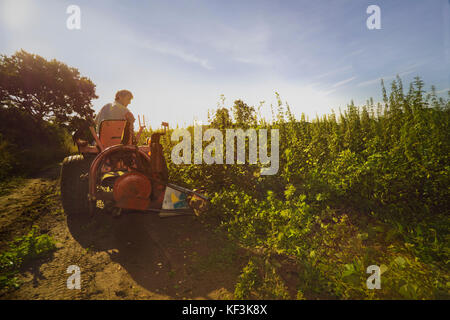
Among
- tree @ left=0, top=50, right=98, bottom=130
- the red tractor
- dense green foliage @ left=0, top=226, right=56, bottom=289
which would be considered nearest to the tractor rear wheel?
the red tractor

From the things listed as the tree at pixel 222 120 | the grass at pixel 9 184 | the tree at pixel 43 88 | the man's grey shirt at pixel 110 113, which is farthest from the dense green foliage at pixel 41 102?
the tree at pixel 222 120

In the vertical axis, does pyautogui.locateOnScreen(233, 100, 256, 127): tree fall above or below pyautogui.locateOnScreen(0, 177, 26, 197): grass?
above

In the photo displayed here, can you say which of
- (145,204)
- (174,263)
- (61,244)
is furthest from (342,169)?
(61,244)

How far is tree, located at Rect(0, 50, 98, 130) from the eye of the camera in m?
A: 18.6

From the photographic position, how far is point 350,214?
320 cm

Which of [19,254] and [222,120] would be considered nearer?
[19,254]

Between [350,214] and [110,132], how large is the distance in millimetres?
4408

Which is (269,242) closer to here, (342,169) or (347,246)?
(347,246)

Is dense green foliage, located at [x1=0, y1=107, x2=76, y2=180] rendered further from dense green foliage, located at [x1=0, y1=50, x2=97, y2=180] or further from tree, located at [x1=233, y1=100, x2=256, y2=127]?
tree, located at [x1=233, y1=100, x2=256, y2=127]

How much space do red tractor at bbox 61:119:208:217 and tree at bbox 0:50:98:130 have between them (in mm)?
A: 19413

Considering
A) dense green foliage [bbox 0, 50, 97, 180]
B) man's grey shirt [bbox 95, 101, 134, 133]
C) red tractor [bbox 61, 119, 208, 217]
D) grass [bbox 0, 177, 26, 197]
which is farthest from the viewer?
dense green foliage [bbox 0, 50, 97, 180]

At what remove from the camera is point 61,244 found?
3051 millimetres

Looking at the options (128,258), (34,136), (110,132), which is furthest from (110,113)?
(34,136)

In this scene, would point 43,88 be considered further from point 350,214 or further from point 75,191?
point 350,214
